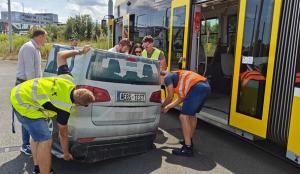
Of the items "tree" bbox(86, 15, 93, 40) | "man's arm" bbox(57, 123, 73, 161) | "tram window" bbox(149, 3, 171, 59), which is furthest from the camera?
"tree" bbox(86, 15, 93, 40)

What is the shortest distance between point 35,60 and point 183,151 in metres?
2.75

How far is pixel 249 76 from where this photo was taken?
4.07 m

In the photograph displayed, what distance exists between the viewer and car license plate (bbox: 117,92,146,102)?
139 inches

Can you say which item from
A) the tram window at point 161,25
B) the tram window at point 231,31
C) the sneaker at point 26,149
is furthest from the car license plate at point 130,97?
the tram window at point 231,31

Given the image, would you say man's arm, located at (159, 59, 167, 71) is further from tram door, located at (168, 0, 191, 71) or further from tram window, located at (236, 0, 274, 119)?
tram window, located at (236, 0, 274, 119)

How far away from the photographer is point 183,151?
14.1 feet

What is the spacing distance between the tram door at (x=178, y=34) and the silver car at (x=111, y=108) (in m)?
1.89

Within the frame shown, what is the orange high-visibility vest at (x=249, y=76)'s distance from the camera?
154 inches

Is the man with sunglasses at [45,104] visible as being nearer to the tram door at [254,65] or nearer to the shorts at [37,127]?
the shorts at [37,127]

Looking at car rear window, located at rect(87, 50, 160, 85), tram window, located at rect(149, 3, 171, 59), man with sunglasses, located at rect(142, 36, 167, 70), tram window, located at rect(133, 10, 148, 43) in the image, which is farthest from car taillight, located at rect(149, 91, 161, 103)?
tram window, located at rect(133, 10, 148, 43)

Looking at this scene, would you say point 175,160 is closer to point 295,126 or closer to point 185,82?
point 185,82

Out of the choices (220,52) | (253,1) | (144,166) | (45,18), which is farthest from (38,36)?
(45,18)

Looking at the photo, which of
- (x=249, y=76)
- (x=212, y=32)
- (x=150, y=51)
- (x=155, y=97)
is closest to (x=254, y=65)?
(x=249, y=76)

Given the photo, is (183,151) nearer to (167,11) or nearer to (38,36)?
(38,36)
